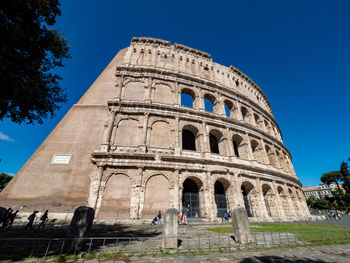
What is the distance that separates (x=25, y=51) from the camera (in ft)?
22.7

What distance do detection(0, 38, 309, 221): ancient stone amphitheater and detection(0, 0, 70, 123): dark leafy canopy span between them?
5432 mm

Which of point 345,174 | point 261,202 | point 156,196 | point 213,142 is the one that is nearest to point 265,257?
point 156,196

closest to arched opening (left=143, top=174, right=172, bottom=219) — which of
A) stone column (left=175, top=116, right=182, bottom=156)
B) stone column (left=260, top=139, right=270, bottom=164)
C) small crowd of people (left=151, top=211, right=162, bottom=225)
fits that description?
small crowd of people (left=151, top=211, right=162, bottom=225)

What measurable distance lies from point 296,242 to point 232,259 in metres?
3.50

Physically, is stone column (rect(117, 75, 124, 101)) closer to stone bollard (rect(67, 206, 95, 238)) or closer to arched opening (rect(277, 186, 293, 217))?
stone bollard (rect(67, 206, 95, 238))

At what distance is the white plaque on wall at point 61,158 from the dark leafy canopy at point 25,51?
15.8ft

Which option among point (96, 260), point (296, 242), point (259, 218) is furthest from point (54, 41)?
point (259, 218)

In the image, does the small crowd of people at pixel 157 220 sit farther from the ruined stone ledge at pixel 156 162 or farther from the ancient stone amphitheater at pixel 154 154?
the ruined stone ledge at pixel 156 162

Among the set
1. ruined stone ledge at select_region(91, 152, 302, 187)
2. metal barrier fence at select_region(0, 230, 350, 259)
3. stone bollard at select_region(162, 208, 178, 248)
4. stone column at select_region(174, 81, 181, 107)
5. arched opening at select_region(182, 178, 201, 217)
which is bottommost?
metal barrier fence at select_region(0, 230, 350, 259)

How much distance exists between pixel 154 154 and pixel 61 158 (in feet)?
24.5

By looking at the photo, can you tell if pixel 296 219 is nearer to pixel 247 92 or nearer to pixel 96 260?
pixel 247 92

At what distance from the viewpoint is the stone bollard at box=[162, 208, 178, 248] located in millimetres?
5000

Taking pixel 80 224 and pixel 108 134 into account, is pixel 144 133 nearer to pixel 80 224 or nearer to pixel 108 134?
pixel 108 134

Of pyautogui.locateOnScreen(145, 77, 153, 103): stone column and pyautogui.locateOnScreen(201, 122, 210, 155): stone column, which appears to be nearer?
pyautogui.locateOnScreen(201, 122, 210, 155): stone column
